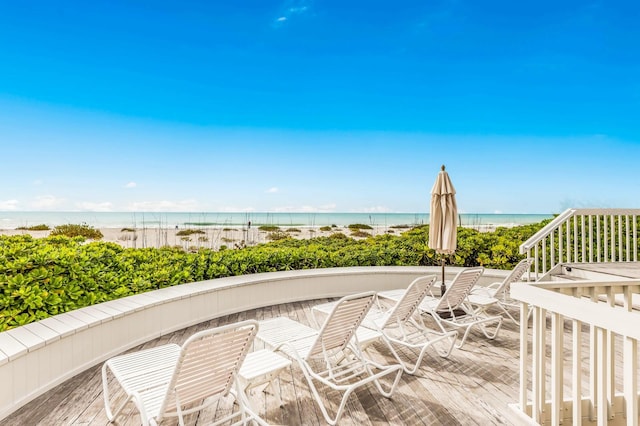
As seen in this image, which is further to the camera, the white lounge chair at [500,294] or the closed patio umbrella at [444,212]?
the closed patio umbrella at [444,212]

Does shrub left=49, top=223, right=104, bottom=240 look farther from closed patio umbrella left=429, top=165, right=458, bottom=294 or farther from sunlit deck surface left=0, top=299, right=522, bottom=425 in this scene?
closed patio umbrella left=429, top=165, right=458, bottom=294

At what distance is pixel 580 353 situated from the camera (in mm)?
1731

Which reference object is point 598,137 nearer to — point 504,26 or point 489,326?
point 504,26

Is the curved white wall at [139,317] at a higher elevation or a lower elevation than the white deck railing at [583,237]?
lower

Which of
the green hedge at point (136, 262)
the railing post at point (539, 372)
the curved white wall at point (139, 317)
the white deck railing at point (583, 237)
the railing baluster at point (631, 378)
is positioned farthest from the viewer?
the white deck railing at point (583, 237)

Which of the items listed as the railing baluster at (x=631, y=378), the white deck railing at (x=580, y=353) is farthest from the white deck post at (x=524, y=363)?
the railing baluster at (x=631, y=378)

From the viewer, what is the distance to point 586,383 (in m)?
3.07

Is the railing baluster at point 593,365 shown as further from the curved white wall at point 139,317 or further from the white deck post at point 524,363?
the curved white wall at point 139,317

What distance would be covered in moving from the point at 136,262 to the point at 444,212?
4.69 m

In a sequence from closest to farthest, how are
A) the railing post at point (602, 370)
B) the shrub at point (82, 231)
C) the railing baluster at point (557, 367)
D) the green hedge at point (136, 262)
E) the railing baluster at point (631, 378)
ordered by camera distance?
the railing baluster at point (631, 378) → the railing post at point (602, 370) → the railing baluster at point (557, 367) → the green hedge at point (136, 262) → the shrub at point (82, 231)

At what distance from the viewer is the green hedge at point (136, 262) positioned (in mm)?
3457

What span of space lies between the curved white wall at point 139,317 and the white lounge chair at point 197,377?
1.03 m

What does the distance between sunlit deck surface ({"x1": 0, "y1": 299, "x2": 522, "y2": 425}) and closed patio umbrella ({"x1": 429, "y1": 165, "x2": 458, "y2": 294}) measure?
1.82m

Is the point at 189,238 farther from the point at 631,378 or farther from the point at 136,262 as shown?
the point at 631,378
